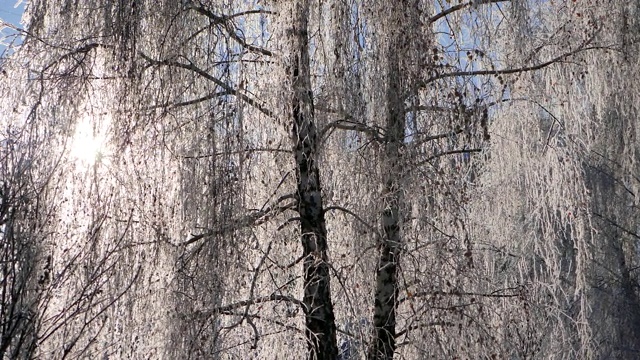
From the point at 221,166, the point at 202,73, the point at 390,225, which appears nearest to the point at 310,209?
the point at 390,225

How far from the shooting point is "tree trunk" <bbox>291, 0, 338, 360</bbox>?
3895 millimetres

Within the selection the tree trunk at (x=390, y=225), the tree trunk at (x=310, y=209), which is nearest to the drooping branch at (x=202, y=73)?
the tree trunk at (x=310, y=209)

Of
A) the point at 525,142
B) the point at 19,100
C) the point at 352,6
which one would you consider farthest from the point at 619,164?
the point at 19,100

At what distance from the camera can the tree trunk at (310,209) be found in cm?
389

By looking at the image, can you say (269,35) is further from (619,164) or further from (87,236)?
(619,164)

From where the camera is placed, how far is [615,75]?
6023 mm

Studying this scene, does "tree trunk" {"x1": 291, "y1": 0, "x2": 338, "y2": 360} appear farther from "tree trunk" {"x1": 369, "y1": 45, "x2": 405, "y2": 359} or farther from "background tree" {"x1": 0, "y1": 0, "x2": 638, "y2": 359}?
"tree trunk" {"x1": 369, "y1": 45, "x2": 405, "y2": 359}

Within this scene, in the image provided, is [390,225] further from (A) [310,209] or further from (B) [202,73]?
(B) [202,73]

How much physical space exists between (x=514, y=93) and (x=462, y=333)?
1745mm

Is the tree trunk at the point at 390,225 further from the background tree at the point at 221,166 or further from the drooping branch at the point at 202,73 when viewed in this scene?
the drooping branch at the point at 202,73

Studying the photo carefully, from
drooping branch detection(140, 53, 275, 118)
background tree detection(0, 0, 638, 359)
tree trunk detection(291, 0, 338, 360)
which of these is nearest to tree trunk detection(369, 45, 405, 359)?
background tree detection(0, 0, 638, 359)

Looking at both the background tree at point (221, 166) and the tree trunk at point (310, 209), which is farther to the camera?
the tree trunk at point (310, 209)

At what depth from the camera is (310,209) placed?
4.34 meters

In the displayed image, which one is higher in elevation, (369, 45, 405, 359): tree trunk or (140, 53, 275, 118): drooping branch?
(140, 53, 275, 118): drooping branch
